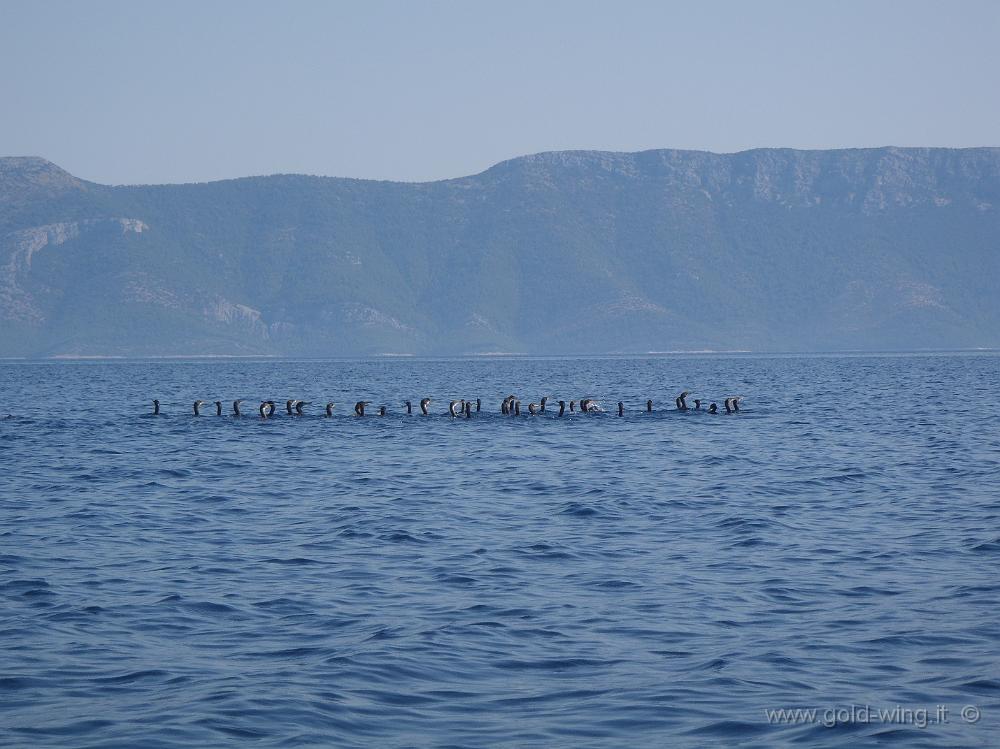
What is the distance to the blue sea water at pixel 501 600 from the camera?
14.8 meters

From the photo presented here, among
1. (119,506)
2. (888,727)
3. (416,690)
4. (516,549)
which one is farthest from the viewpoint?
(119,506)

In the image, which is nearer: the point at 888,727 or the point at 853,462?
the point at 888,727

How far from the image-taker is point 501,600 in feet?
68.4

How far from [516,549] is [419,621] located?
6.77 metres

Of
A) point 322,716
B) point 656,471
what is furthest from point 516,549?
point 656,471

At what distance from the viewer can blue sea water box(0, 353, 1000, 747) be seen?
14.8 metres

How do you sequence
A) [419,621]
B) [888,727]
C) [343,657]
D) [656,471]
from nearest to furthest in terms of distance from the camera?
[888,727]
[343,657]
[419,621]
[656,471]

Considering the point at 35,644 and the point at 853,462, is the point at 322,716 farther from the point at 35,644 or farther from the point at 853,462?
the point at 853,462

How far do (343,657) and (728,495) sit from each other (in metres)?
19.1

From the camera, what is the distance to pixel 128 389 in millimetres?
121125

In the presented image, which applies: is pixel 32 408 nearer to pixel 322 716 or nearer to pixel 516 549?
pixel 516 549

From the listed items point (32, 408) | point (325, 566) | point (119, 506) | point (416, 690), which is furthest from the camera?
point (32, 408)

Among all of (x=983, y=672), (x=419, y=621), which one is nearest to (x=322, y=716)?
(x=419, y=621)

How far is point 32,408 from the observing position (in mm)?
84875
